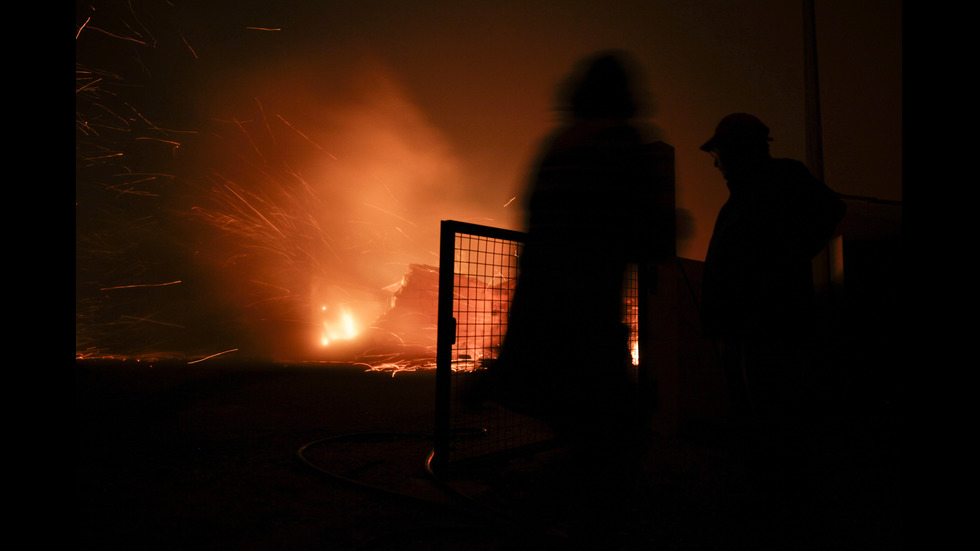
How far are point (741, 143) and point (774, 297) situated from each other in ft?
2.48

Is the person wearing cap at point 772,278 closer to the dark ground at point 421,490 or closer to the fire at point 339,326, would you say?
the dark ground at point 421,490

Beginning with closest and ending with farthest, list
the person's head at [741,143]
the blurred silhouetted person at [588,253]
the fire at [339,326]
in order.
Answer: the blurred silhouetted person at [588,253], the person's head at [741,143], the fire at [339,326]

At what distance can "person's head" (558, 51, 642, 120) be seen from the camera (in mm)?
1811

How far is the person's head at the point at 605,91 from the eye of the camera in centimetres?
181

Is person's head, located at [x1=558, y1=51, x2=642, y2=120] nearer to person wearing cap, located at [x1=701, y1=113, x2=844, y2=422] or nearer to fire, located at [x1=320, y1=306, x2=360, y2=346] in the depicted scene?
person wearing cap, located at [x1=701, y1=113, x2=844, y2=422]

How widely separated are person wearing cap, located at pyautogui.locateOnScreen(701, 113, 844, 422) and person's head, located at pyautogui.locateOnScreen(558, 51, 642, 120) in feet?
2.26

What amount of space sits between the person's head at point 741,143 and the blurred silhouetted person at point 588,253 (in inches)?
21.0

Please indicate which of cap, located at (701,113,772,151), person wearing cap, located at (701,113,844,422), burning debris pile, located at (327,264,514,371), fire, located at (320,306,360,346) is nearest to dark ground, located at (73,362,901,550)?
person wearing cap, located at (701,113,844,422)

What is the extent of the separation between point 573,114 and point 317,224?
29.2 ft

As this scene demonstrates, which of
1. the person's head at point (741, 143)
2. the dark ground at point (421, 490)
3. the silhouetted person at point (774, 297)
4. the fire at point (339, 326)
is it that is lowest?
the dark ground at point (421, 490)

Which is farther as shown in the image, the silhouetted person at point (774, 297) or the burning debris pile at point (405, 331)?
the burning debris pile at point (405, 331)

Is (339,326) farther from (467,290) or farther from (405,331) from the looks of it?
(467,290)

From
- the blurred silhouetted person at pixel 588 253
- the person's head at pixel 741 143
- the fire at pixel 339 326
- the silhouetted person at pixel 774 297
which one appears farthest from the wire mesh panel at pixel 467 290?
the fire at pixel 339 326

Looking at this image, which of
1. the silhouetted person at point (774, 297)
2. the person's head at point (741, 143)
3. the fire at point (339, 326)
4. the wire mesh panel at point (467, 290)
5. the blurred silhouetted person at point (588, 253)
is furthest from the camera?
the fire at point (339, 326)
